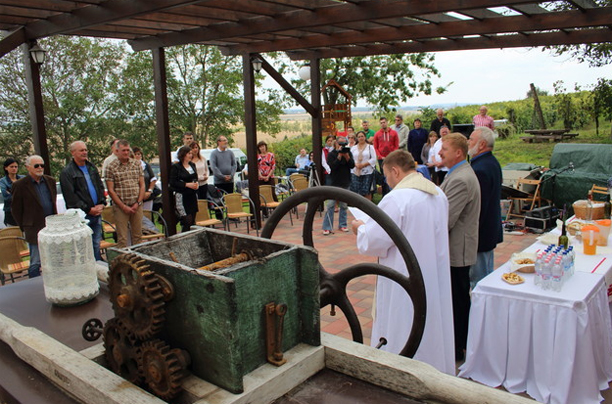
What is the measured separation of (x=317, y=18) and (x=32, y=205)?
13.6 ft

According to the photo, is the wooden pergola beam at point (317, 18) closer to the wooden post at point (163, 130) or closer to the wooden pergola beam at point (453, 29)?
the wooden post at point (163, 130)

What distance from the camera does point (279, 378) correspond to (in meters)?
1.55

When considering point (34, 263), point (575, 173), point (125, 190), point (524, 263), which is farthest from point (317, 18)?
point (575, 173)

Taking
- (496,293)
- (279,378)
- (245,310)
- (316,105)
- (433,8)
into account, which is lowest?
(496,293)

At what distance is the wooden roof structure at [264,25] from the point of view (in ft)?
19.6

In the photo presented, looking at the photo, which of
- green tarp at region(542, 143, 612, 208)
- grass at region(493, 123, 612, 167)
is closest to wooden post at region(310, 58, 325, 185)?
green tarp at region(542, 143, 612, 208)

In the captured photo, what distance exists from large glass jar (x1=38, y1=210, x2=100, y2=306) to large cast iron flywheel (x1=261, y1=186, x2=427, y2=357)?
1.00 metres

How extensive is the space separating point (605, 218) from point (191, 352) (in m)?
5.18

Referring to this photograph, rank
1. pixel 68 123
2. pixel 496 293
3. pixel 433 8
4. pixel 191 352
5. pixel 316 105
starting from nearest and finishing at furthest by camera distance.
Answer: pixel 191 352, pixel 496 293, pixel 433 8, pixel 316 105, pixel 68 123

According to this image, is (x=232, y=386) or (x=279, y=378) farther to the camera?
(x=279, y=378)

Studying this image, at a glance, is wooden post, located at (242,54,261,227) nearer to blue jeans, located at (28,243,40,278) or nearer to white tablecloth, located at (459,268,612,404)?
blue jeans, located at (28,243,40,278)

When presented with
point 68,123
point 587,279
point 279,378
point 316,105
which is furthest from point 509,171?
point 68,123

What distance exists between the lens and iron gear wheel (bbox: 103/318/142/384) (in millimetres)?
1609

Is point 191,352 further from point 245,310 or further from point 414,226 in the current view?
point 414,226
